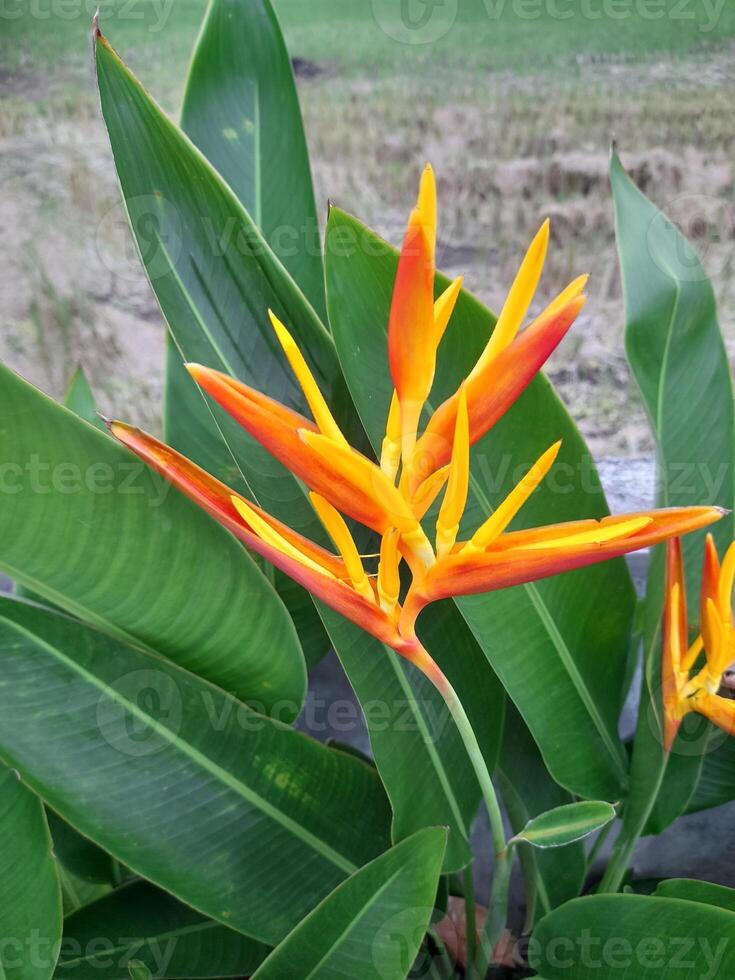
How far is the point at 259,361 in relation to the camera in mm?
548

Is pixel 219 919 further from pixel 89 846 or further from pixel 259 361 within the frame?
pixel 259 361

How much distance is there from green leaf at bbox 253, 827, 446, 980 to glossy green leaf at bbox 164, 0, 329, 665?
1.03ft

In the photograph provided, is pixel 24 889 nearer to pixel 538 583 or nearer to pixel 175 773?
pixel 175 773

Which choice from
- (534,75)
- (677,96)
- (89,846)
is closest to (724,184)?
(677,96)

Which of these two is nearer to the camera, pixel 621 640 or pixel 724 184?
pixel 621 640

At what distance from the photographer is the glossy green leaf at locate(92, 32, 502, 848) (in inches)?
19.7

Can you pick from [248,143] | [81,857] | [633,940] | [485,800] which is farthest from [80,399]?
[633,940]

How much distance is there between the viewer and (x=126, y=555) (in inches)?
19.4

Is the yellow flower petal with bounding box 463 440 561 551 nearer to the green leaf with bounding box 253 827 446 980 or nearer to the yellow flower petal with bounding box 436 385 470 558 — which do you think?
the yellow flower petal with bounding box 436 385 470 558

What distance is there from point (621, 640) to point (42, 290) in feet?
3.13

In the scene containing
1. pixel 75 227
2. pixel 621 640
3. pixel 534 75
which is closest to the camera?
pixel 621 640

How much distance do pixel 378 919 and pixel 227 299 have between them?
15.4 inches

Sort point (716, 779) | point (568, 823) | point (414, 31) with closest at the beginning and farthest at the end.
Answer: point (568, 823) < point (716, 779) < point (414, 31)

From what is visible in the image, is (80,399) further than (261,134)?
Yes
